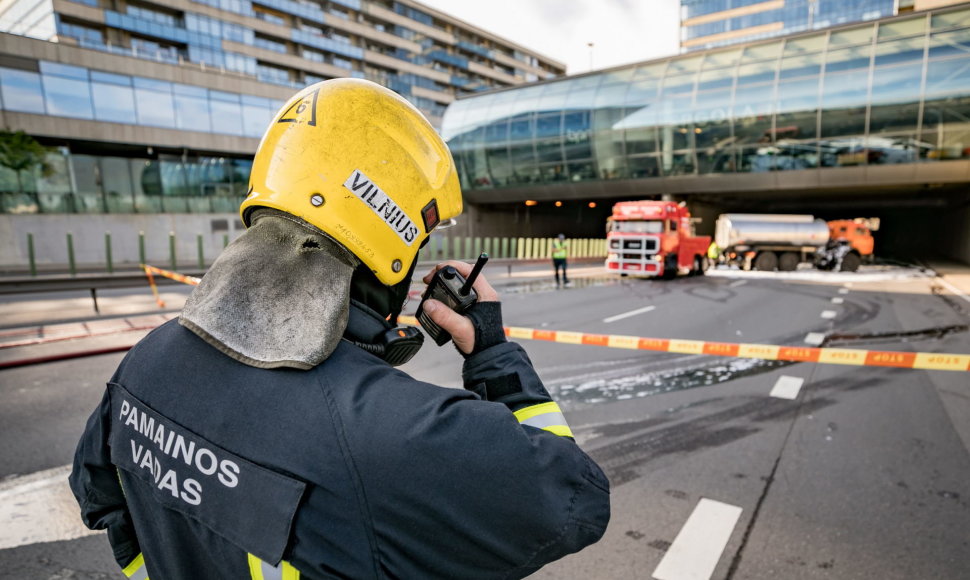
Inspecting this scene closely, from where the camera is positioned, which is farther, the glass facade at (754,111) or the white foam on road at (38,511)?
the glass facade at (754,111)

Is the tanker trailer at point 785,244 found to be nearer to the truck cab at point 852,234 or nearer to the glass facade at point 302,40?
the truck cab at point 852,234

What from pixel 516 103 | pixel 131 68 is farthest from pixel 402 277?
pixel 516 103

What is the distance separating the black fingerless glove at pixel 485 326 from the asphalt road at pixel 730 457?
6.22ft

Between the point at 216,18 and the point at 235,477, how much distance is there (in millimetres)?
59493

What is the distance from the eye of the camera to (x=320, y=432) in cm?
90

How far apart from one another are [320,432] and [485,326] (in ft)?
1.93

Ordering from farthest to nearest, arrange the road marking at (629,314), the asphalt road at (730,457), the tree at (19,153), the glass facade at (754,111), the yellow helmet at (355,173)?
1. the glass facade at (754,111)
2. the tree at (19,153)
3. the road marking at (629,314)
4. the asphalt road at (730,457)
5. the yellow helmet at (355,173)

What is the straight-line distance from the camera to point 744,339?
331 inches

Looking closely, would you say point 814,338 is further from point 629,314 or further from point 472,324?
point 472,324

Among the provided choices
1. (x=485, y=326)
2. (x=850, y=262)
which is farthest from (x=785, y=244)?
(x=485, y=326)

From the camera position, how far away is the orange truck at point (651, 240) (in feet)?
62.5

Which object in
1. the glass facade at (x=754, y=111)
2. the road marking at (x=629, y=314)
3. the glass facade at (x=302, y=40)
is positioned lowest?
the road marking at (x=629, y=314)

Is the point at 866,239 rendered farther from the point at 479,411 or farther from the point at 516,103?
the point at 479,411

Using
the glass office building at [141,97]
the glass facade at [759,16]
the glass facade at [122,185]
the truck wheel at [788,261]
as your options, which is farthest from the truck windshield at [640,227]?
the glass facade at [759,16]
